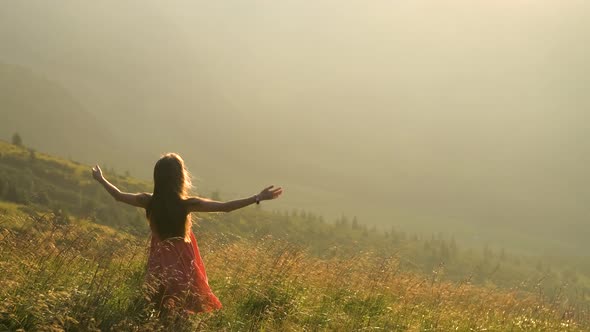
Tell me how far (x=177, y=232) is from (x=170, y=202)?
35 centimetres

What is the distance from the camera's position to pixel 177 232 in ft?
19.1

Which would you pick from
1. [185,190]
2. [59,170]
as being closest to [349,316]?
[185,190]

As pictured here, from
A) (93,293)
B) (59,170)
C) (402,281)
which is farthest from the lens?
(59,170)

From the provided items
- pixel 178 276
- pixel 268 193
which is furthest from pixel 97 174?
pixel 268 193

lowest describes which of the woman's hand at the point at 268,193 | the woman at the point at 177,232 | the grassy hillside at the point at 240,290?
the grassy hillside at the point at 240,290

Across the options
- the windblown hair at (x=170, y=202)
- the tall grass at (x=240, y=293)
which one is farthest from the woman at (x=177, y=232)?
the tall grass at (x=240, y=293)

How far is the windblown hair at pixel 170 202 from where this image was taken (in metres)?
5.78

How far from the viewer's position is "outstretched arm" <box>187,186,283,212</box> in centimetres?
550

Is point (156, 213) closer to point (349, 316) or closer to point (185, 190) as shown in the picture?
point (185, 190)

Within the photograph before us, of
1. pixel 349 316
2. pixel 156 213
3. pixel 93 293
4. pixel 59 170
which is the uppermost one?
pixel 156 213

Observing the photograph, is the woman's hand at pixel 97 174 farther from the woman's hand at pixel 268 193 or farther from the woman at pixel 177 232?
the woman's hand at pixel 268 193

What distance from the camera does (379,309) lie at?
762 centimetres

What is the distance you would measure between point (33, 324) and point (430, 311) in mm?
5490

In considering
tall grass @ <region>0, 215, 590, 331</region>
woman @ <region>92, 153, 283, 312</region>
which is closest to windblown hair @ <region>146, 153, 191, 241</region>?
woman @ <region>92, 153, 283, 312</region>
